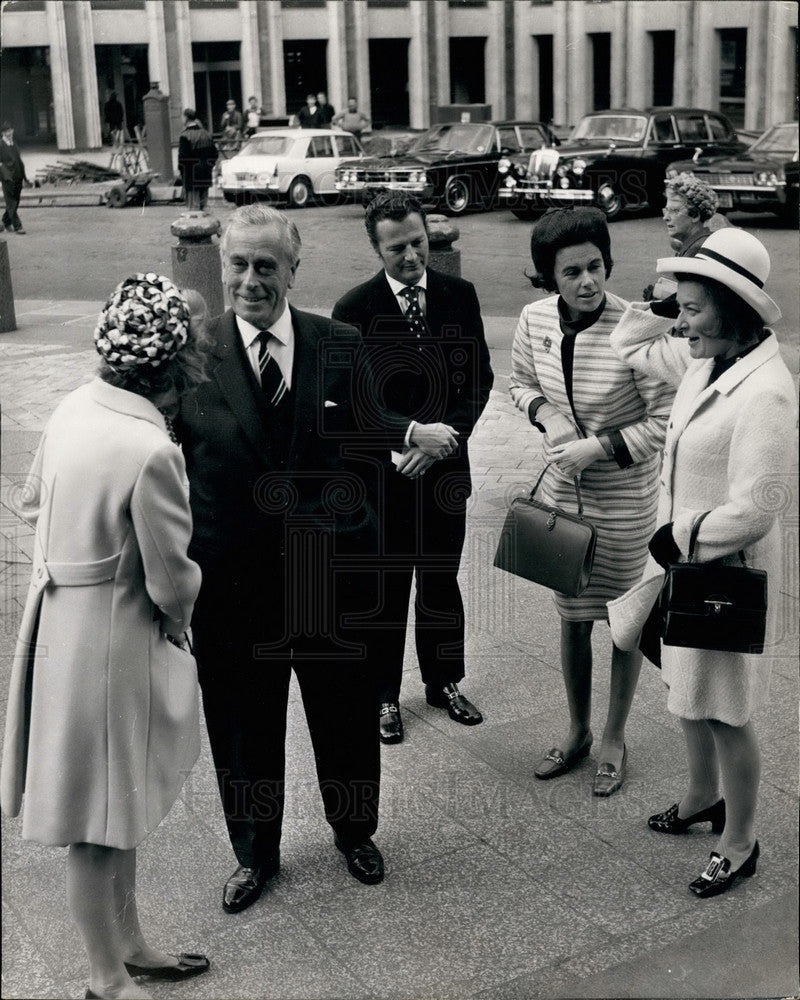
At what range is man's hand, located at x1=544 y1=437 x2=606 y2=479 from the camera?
422cm

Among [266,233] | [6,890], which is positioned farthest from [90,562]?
[6,890]

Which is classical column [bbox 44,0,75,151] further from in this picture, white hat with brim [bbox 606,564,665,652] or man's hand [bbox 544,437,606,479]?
white hat with brim [bbox 606,564,665,652]

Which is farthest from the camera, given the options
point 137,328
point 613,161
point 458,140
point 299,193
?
point 458,140

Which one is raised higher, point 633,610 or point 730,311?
point 730,311

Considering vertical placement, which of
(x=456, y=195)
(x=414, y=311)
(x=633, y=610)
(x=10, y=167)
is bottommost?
(x=633, y=610)

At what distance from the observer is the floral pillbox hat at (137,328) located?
2949mm

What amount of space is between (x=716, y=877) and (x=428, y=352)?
204cm

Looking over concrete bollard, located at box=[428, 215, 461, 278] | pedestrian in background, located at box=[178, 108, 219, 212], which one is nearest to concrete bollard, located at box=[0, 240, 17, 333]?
pedestrian in background, located at box=[178, 108, 219, 212]

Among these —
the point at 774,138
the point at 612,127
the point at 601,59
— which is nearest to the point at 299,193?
the point at 612,127

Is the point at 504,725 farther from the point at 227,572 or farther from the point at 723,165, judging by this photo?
the point at 723,165

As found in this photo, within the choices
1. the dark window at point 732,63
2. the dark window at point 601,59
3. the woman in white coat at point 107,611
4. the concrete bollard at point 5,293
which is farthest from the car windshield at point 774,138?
the concrete bollard at point 5,293

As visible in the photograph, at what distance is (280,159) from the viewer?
28.7ft

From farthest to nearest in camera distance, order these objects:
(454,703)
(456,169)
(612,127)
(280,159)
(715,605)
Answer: (456,169) → (612,127) → (280,159) → (454,703) → (715,605)

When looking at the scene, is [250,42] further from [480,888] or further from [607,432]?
[480,888]
